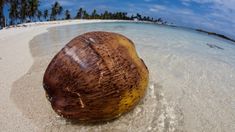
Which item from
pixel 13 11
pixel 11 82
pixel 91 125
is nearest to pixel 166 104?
pixel 91 125

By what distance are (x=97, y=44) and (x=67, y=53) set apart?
1.41 feet

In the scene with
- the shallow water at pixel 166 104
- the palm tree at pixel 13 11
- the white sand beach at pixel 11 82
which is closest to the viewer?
the white sand beach at pixel 11 82

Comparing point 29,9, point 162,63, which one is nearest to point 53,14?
point 29,9

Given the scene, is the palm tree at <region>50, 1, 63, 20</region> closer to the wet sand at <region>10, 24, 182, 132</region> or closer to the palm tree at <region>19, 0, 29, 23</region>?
the palm tree at <region>19, 0, 29, 23</region>

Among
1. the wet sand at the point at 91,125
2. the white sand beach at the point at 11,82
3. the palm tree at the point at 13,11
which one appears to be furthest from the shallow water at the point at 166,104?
the palm tree at the point at 13,11

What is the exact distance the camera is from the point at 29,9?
48.0m

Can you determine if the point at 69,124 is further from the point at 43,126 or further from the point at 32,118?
the point at 32,118

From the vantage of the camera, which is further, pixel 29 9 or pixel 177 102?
pixel 29 9

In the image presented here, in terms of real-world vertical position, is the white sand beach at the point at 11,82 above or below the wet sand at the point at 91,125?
below

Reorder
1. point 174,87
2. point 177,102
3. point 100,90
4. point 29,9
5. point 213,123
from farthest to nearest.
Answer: point 29,9, point 174,87, point 177,102, point 213,123, point 100,90

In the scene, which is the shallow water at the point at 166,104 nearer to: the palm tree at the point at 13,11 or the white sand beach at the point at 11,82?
the white sand beach at the point at 11,82

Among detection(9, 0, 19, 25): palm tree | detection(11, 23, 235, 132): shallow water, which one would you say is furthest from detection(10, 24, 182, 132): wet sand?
detection(9, 0, 19, 25): palm tree

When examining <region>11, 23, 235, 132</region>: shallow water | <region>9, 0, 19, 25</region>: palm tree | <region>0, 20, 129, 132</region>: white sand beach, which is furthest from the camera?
<region>9, 0, 19, 25</region>: palm tree

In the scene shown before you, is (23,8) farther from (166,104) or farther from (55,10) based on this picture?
(166,104)
